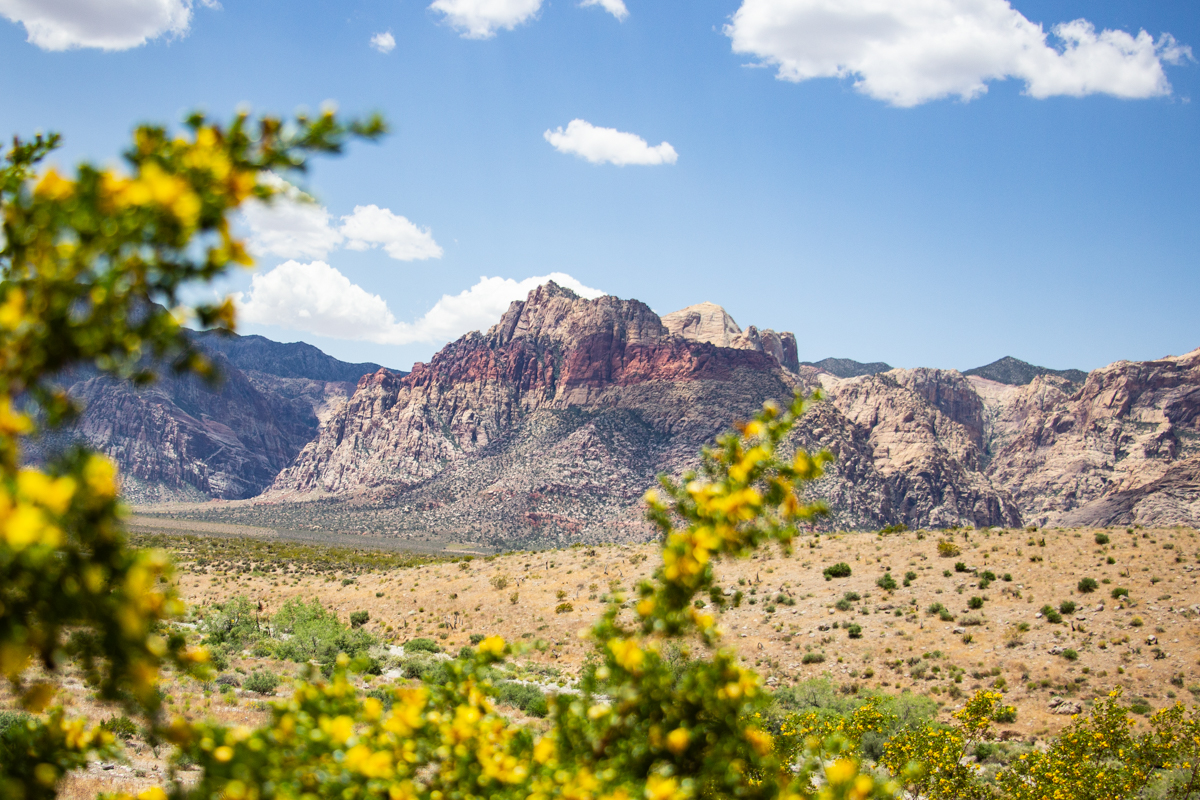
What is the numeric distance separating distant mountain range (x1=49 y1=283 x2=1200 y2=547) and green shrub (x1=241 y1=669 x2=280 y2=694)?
3342 inches

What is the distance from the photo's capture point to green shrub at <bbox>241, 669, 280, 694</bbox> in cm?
1886

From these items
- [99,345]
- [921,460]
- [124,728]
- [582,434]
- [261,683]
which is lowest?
[261,683]

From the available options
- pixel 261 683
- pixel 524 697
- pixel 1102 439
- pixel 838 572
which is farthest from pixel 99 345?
pixel 1102 439

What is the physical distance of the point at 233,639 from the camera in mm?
25828

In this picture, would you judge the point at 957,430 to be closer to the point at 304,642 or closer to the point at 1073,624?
the point at 1073,624

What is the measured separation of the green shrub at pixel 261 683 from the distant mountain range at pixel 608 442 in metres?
84.9

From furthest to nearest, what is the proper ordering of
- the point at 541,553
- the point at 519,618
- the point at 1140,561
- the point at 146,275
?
the point at 541,553 < the point at 519,618 < the point at 1140,561 < the point at 146,275

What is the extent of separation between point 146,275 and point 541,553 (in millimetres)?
49885

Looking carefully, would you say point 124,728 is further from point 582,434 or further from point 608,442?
point 582,434

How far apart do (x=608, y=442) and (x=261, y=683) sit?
379ft

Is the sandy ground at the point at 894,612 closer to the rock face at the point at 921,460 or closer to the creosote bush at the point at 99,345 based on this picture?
the creosote bush at the point at 99,345

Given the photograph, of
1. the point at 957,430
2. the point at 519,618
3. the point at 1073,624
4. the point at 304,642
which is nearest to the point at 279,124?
the point at 304,642

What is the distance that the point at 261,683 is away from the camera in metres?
18.9

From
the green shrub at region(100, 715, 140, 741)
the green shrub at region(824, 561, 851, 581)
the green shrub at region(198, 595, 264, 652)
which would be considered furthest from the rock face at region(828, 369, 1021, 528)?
the green shrub at region(100, 715, 140, 741)
